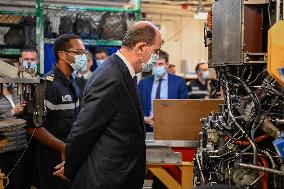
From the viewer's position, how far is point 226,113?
9.45 ft

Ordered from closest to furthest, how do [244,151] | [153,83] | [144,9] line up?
[244,151] < [153,83] < [144,9]

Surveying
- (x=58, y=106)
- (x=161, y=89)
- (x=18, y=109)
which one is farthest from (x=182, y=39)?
(x=58, y=106)

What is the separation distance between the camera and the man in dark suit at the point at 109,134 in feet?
8.18

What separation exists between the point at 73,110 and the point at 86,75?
242 cm

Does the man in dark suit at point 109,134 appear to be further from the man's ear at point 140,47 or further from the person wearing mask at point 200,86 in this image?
the person wearing mask at point 200,86

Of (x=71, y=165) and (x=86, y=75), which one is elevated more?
(x=86, y=75)

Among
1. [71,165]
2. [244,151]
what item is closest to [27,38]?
[71,165]

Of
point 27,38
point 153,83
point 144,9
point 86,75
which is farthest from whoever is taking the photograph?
point 144,9

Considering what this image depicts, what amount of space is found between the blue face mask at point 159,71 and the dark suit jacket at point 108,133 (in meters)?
3.16

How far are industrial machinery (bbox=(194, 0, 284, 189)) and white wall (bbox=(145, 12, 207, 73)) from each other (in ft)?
31.0

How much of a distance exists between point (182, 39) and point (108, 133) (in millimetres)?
10468

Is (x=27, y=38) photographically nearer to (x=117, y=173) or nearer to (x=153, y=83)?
(x=153, y=83)

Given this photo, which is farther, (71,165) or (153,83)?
(153,83)

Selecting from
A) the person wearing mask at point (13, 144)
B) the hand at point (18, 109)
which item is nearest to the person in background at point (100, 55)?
the person wearing mask at point (13, 144)
